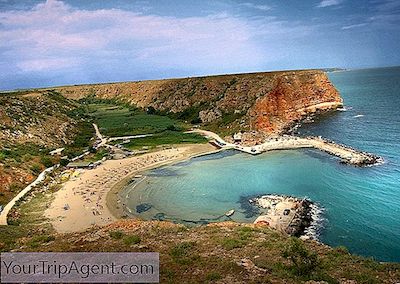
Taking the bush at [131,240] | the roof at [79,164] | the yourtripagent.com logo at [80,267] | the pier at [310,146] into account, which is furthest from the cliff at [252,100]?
the yourtripagent.com logo at [80,267]

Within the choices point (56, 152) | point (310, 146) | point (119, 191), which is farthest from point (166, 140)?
point (119, 191)

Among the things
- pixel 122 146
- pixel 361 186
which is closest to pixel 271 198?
pixel 361 186

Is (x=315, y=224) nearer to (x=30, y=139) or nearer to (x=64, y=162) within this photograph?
(x=64, y=162)

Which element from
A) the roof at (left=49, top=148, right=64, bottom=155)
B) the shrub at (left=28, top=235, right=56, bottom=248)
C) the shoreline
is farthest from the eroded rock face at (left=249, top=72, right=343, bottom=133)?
the shrub at (left=28, top=235, right=56, bottom=248)

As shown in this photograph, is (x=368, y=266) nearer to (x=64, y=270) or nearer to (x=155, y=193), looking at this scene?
(x=64, y=270)

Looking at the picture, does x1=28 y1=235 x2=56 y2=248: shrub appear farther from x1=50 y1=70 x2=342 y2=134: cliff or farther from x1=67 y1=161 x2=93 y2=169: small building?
x1=50 y1=70 x2=342 y2=134: cliff

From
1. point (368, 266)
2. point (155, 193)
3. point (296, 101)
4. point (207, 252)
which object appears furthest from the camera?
point (296, 101)
